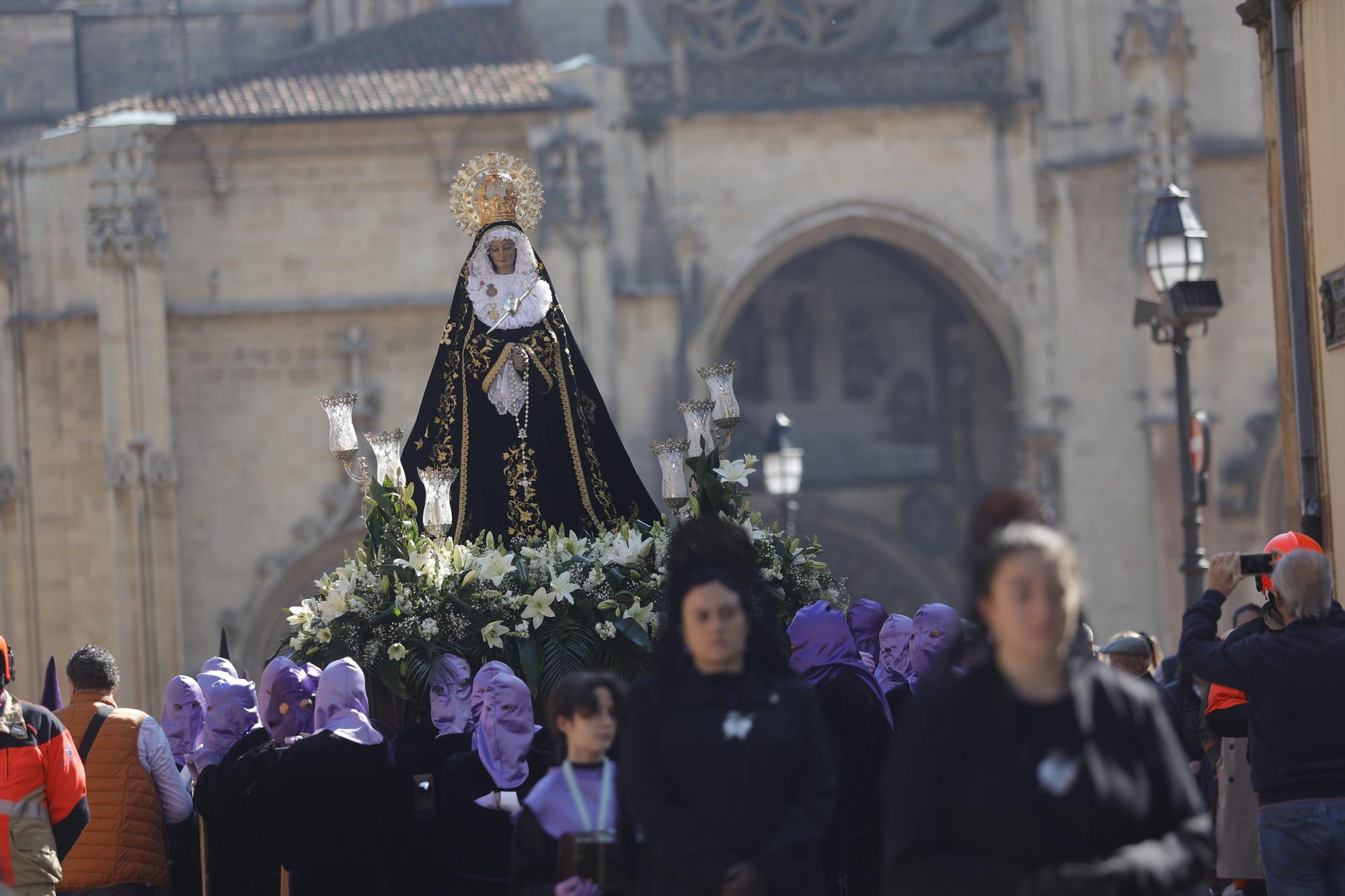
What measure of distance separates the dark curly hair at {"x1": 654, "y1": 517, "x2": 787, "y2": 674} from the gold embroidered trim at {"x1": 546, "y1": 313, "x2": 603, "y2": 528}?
337 cm

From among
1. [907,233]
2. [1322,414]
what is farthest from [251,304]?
[1322,414]

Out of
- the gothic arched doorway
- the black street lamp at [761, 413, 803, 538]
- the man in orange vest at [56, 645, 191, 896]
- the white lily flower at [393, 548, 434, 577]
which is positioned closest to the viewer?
the man in orange vest at [56, 645, 191, 896]

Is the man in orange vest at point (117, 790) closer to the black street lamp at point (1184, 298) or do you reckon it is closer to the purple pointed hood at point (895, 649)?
the purple pointed hood at point (895, 649)

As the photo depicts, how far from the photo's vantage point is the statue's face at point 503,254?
954cm

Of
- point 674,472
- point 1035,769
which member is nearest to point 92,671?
point 674,472

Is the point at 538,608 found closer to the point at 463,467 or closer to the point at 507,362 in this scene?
the point at 463,467

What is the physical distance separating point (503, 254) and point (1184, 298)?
5155mm

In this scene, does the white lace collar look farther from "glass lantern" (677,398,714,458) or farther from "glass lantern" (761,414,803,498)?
"glass lantern" (761,414,803,498)

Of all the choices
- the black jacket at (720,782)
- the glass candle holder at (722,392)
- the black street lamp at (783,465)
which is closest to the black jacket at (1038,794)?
the black jacket at (720,782)

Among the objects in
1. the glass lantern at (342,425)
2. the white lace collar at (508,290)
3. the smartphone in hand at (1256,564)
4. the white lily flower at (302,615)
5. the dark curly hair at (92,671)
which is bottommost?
the dark curly hair at (92,671)

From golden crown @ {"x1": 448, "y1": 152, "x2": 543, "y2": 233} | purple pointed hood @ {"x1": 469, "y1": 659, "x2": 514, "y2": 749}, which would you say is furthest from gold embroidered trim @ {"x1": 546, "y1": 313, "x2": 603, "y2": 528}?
purple pointed hood @ {"x1": 469, "y1": 659, "x2": 514, "y2": 749}

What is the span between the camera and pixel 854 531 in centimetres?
2827

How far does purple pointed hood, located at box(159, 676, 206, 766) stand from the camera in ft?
28.6

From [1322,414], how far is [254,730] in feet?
17.5
